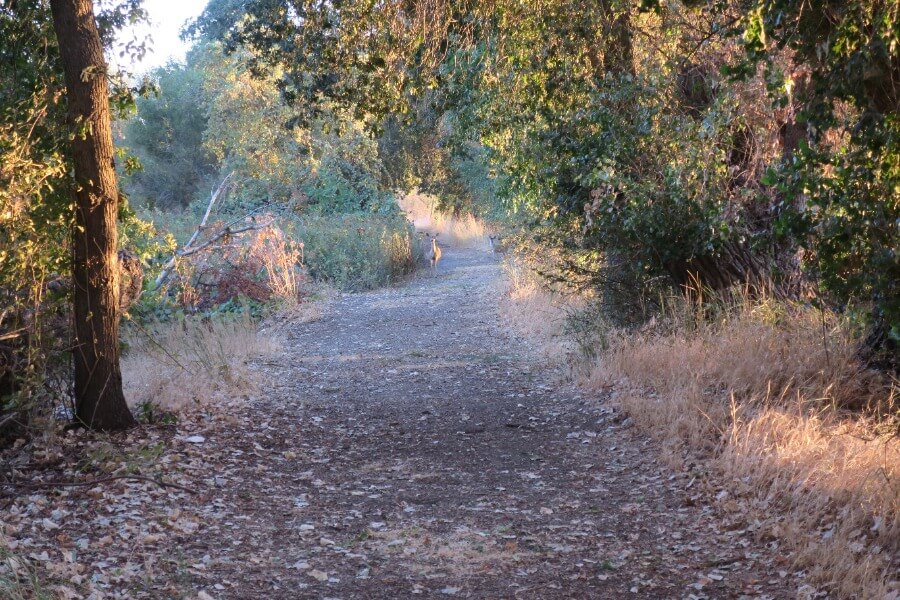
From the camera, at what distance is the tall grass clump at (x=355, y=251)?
22094 mm

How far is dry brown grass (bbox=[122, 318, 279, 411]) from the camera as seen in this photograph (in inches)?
345

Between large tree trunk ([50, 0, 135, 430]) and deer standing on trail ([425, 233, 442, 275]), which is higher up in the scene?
large tree trunk ([50, 0, 135, 430])

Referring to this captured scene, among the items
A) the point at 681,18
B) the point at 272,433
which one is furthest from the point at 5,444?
the point at 681,18

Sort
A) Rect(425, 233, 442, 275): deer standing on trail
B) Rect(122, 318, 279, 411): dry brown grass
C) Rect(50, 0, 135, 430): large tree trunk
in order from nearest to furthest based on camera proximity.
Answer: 1. Rect(50, 0, 135, 430): large tree trunk
2. Rect(122, 318, 279, 411): dry brown grass
3. Rect(425, 233, 442, 275): deer standing on trail

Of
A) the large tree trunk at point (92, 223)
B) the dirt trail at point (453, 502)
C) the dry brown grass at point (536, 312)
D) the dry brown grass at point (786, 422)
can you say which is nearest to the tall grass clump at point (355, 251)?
the dry brown grass at point (536, 312)

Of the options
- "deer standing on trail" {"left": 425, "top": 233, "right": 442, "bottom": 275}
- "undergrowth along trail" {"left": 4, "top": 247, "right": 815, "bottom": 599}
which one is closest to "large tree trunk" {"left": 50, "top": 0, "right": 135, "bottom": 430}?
"undergrowth along trail" {"left": 4, "top": 247, "right": 815, "bottom": 599}

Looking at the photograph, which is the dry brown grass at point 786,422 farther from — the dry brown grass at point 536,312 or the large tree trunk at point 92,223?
the large tree trunk at point 92,223

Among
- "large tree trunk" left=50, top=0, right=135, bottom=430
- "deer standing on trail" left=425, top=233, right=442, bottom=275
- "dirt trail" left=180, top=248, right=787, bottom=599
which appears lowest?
"dirt trail" left=180, top=248, right=787, bottom=599

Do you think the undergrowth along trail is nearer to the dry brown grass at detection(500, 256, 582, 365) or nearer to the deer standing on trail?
the dry brown grass at detection(500, 256, 582, 365)

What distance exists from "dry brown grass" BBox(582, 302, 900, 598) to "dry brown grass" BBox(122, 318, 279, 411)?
13.8ft

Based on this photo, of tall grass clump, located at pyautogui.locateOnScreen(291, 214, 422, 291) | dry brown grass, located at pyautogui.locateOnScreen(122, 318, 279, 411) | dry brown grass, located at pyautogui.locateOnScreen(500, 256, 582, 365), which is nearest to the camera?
dry brown grass, located at pyautogui.locateOnScreen(122, 318, 279, 411)

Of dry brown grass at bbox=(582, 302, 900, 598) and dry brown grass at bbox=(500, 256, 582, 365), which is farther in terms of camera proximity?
dry brown grass at bbox=(500, 256, 582, 365)

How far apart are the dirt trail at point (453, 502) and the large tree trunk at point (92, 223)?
1240 mm

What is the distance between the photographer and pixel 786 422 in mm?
6551
